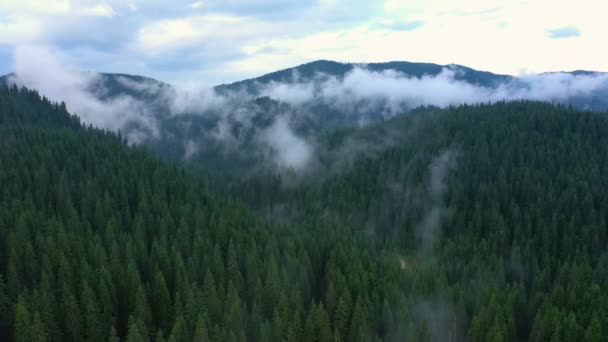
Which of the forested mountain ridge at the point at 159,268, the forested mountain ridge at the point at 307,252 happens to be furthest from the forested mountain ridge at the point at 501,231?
the forested mountain ridge at the point at 159,268

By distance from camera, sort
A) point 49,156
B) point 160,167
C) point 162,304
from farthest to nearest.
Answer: point 160,167 → point 49,156 → point 162,304

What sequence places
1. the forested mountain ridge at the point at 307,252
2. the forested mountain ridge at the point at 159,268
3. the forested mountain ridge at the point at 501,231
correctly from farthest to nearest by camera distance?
the forested mountain ridge at the point at 501,231 → the forested mountain ridge at the point at 307,252 → the forested mountain ridge at the point at 159,268

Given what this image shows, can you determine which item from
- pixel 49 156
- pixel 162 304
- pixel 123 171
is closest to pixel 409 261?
pixel 162 304

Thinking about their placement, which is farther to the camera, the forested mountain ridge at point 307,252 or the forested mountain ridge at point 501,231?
the forested mountain ridge at point 501,231

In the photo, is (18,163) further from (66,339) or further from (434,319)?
(434,319)

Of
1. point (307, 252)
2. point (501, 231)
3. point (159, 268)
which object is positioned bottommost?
point (501, 231)

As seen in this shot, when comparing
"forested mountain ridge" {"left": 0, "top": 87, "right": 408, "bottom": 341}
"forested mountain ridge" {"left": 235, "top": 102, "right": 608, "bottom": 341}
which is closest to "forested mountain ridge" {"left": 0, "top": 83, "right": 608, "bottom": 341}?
"forested mountain ridge" {"left": 0, "top": 87, "right": 408, "bottom": 341}

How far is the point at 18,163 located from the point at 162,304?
3442 inches

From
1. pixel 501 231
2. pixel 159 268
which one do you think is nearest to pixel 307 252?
pixel 159 268

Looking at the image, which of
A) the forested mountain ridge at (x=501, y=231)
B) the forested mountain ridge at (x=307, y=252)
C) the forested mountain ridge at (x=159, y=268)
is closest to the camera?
the forested mountain ridge at (x=159, y=268)

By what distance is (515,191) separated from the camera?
16725 centimetres

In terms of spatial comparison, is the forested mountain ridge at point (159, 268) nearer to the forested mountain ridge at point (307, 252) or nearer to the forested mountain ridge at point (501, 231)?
the forested mountain ridge at point (307, 252)

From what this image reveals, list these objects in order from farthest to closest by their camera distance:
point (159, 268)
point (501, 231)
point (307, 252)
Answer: point (501, 231)
point (307, 252)
point (159, 268)

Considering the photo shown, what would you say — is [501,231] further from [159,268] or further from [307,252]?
[159,268]
